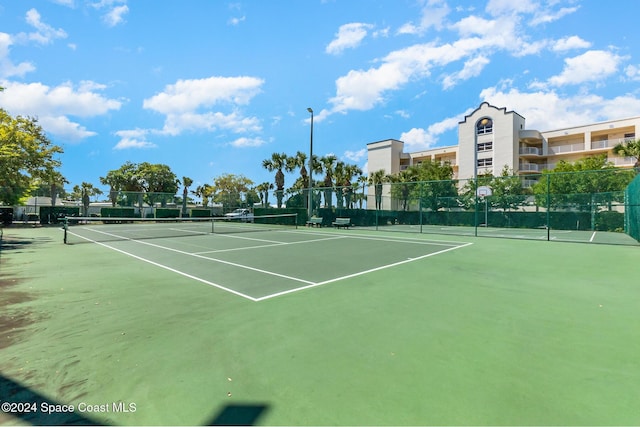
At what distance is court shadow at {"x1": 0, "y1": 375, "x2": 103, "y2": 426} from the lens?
209 centimetres

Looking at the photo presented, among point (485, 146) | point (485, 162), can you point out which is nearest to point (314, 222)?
point (485, 162)

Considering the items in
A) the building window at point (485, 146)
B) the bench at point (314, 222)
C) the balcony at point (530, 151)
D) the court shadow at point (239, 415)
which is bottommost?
the court shadow at point (239, 415)

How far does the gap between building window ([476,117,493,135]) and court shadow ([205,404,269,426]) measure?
183ft

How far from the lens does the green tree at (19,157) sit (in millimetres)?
14875

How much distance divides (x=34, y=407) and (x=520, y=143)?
57244 mm

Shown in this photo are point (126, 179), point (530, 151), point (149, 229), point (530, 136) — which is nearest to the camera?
point (149, 229)

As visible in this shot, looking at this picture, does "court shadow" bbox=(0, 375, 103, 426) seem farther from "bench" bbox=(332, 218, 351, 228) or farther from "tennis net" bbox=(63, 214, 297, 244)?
"bench" bbox=(332, 218, 351, 228)

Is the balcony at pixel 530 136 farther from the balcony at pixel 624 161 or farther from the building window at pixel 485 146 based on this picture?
the balcony at pixel 624 161

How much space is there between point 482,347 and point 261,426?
2365 mm

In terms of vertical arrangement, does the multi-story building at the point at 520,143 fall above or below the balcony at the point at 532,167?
above

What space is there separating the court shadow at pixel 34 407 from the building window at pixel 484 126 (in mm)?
56345

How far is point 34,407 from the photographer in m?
2.26

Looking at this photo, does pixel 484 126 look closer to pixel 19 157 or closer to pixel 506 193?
pixel 506 193

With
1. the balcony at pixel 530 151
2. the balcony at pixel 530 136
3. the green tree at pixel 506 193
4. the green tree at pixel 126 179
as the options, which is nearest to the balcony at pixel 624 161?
the balcony at pixel 530 151
